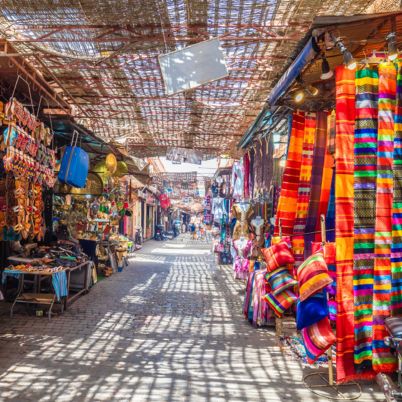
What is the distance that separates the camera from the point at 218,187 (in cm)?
1502

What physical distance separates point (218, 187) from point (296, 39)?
9.40m

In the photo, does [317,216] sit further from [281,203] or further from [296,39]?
[296,39]

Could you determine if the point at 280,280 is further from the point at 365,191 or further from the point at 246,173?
the point at 246,173

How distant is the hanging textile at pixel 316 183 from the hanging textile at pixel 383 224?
133 centimetres

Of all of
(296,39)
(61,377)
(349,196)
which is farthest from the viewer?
(296,39)

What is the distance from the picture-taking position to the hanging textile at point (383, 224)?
341 centimetres

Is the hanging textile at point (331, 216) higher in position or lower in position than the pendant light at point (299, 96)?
lower

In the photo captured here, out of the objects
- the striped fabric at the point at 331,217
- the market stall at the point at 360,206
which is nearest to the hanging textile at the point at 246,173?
the striped fabric at the point at 331,217

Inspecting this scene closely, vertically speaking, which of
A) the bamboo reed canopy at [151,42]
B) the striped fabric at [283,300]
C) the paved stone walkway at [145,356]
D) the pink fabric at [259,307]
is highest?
the bamboo reed canopy at [151,42]

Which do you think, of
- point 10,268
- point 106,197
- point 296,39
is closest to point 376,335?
point 296,39

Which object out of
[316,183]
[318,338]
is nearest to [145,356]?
[318,338]

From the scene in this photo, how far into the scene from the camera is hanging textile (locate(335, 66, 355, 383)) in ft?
11.5

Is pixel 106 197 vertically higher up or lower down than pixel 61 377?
higher up

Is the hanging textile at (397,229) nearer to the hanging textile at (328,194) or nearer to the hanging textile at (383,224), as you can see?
the hanging textile at (383,224)
